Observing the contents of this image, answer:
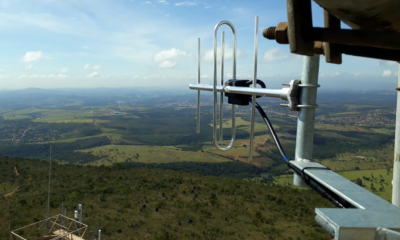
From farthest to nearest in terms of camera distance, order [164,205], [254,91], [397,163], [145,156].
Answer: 1. [145,156]
2. [164,205]
3. [397,163]
4. [254,91]

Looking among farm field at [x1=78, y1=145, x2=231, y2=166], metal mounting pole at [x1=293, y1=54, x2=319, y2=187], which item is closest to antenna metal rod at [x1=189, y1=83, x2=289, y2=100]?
metal mounting pole at [x1=293, y1=54, x2=319, y2=187]

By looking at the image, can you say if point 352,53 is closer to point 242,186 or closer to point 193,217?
point 193,217

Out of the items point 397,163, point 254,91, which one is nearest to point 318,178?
point 254,91

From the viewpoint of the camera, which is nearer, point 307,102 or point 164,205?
point 307,102

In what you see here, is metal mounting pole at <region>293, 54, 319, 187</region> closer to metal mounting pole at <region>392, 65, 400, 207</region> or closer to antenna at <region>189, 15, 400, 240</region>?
antenna at <region>189, 15, 400, 240</region>

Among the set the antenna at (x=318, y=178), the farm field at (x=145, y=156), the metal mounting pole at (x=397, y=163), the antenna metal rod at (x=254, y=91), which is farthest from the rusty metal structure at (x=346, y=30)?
the farm field at (x=145, y=156)

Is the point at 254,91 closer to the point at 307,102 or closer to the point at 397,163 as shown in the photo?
the point at 307,102
